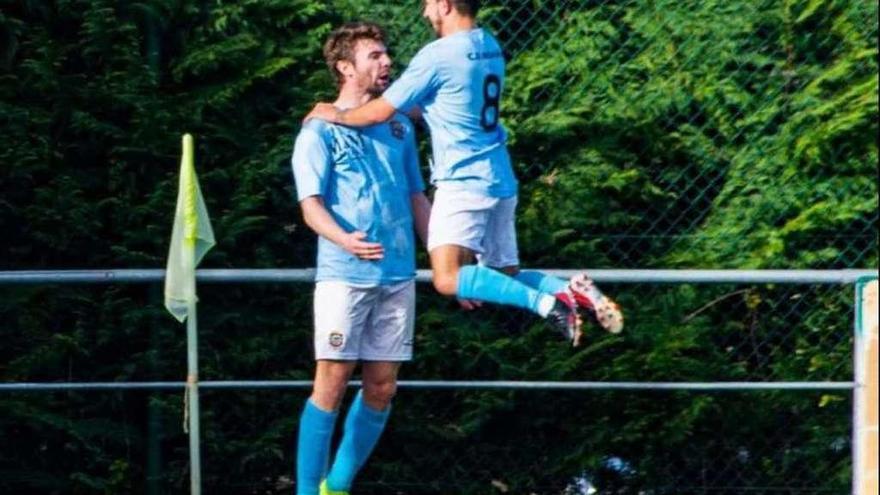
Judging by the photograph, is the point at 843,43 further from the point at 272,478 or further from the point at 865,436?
the point at 865,436

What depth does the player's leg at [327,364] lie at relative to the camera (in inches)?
300

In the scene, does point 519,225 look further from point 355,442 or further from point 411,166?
point 355,442

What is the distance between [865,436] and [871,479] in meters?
0.11

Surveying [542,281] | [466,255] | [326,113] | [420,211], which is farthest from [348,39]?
[542,281]

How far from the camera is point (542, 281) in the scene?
774 cm

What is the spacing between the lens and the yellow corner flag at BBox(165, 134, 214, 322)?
8.05 m

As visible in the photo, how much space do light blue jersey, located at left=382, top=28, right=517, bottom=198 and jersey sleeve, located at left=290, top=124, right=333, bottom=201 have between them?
29cm

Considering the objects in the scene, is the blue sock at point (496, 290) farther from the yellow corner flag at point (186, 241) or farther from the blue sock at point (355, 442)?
the yellow corner flag at point (186, 241)

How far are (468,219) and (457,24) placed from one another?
677 millimetres

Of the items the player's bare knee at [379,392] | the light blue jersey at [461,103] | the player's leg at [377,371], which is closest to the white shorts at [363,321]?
the player's leg at [377,371]

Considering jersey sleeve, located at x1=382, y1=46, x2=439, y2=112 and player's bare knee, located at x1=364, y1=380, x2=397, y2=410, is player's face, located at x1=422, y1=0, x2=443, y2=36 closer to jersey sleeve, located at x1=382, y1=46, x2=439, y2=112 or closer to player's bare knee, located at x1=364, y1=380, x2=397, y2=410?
jersey sleeve, located at x1=382, y1=46, x2=439, y2=112

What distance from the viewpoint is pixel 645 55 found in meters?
8.97

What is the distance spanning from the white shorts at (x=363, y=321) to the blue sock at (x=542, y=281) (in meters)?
0.40

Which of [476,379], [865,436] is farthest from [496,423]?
[865,436]
